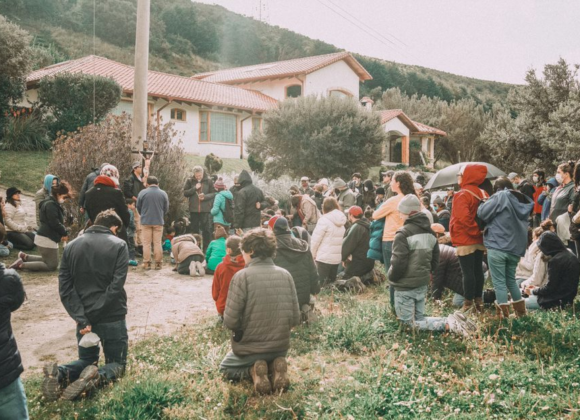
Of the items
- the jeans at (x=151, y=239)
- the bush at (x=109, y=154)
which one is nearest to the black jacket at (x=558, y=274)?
the jeans at (x=151, y=239)

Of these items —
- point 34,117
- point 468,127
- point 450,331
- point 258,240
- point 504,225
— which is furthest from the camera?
point 468,127

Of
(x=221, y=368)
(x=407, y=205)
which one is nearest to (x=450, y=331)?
(x=407, y=205)

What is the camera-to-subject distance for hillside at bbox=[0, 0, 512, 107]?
4688 centimetres

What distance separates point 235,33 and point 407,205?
68.7 meters

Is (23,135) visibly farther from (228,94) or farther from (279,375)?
(279,375)

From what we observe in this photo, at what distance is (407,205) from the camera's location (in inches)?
225

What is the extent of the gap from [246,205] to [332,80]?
2799 cm

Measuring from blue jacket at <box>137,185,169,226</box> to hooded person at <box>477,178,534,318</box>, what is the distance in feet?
18.9

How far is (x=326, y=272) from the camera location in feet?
26.3

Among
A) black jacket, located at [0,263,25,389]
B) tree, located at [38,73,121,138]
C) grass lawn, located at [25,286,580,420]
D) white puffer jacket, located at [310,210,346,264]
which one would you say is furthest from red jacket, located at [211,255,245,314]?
tree, located at [38,73,121,138]

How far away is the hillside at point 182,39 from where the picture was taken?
46.9 metres

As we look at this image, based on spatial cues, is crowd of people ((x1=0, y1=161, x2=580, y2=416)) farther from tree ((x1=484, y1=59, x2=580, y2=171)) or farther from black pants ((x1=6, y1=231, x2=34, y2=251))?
tree ((x1=484, y1=59, x2=580, y2=171))

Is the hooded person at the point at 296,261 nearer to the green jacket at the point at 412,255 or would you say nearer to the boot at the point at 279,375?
the green jacket at the point at 412,255

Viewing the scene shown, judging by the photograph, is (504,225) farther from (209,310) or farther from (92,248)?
(92,248)
